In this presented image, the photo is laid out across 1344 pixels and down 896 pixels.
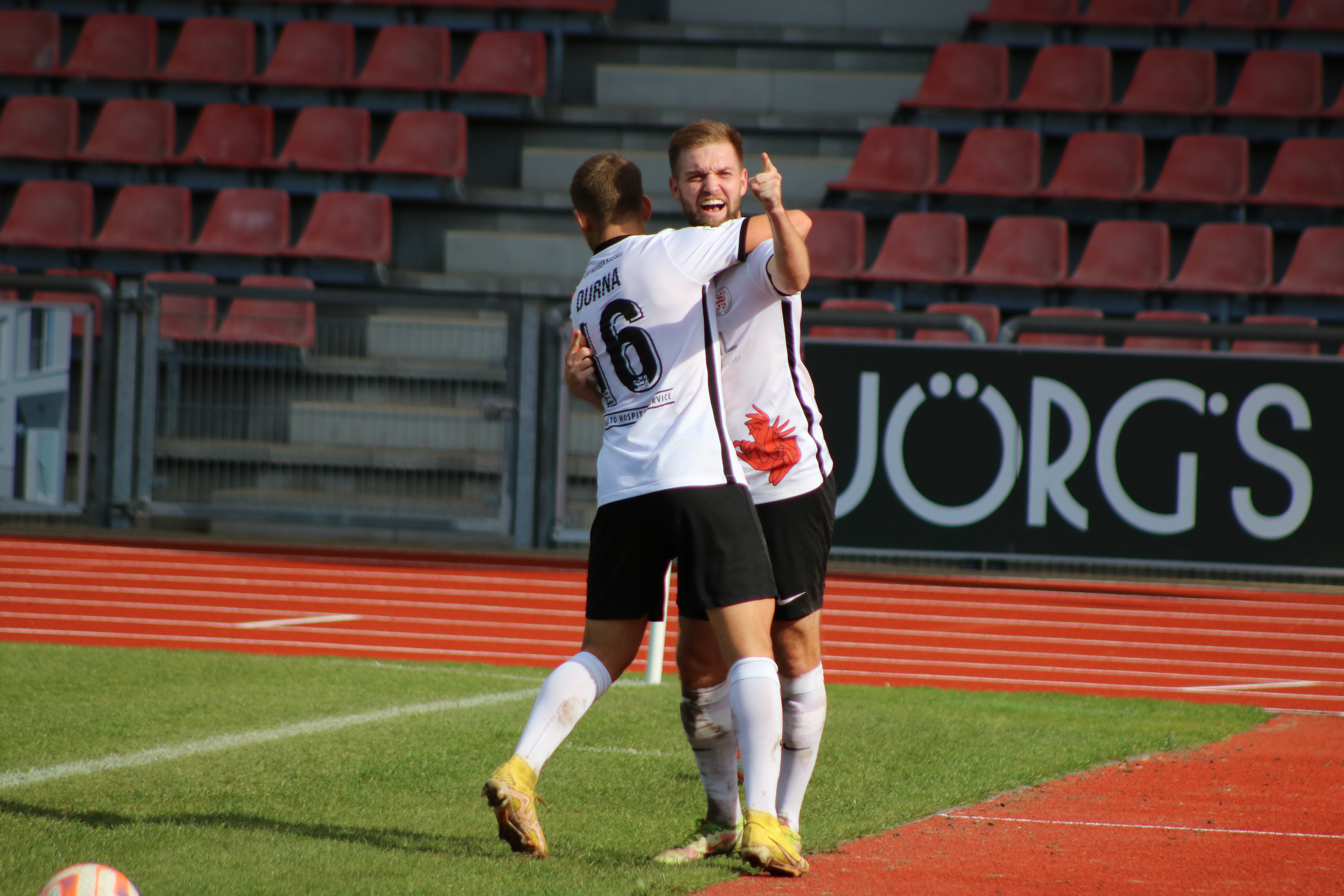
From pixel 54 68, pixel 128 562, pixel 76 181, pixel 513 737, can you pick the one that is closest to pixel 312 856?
pixel 513 737

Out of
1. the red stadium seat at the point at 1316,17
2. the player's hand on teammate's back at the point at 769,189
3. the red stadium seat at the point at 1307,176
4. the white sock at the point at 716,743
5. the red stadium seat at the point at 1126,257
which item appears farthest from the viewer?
the red stadium seat at the point at 1316,17

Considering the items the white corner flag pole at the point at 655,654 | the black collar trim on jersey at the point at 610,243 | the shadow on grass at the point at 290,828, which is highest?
the black collar trim on jersey at the point at 610,243

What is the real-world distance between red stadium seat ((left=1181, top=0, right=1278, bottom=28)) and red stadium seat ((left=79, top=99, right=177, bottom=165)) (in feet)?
34.6

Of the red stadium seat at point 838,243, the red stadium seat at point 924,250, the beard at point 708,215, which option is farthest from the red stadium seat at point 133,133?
the beard at point 708,215

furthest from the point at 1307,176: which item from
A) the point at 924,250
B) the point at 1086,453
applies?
the point at 1086,453

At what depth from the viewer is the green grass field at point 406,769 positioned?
3.20 metres

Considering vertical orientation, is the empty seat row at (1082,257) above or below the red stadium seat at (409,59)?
below

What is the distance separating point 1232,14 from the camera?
14602 mm

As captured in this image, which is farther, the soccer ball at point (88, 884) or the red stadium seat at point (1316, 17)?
the red stadium seat at point (1316, 17)

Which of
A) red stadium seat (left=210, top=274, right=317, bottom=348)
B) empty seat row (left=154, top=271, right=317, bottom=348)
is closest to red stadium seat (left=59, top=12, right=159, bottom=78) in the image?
empty seat row (left=154, top=271, right=317, bottom=348)

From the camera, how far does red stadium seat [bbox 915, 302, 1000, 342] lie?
33.0 feet

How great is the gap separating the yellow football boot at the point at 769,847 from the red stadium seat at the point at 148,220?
11.5 metres

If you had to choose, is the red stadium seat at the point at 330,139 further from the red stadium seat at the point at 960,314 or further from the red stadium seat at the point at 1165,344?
the red stadium seat at the point at 1165,344

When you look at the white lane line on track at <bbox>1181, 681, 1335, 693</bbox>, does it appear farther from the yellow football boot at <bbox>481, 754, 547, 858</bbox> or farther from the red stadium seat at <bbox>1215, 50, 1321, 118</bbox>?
the red stadium seat at <bbox>1215, 50, 1321, 118</bbox>
